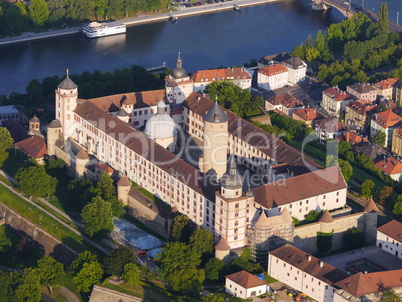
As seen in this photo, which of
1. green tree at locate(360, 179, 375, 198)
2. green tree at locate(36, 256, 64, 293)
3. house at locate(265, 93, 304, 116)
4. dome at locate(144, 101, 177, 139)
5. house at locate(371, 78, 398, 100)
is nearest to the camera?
green tree at locate(36, 256, 64, 293)

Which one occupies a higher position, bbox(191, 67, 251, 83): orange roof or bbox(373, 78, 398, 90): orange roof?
bbox(191, 67, 251, 83): orange roof

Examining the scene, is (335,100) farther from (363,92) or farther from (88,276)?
(88,276)

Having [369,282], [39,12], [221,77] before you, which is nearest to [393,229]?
[369,282]

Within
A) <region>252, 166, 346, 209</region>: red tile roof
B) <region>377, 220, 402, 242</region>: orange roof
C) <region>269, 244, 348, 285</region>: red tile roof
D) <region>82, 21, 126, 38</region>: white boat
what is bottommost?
<region>82, 21, 126, 38</region>: white boat

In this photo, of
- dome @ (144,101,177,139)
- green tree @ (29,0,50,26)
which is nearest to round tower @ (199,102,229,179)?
dome @ (144,101,177,139)

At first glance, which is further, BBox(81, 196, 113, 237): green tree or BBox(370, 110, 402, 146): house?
BBox(370, 110, 402, 146): house

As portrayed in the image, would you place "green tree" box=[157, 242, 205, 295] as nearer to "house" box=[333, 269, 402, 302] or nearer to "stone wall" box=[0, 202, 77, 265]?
"stone wall" box=[0, 202, 77, 265]

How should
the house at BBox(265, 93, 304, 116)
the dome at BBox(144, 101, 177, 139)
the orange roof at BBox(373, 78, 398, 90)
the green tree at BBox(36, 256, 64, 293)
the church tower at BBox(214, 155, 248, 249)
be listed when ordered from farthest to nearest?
the orange roof at BBox(373, 78, 398, 90) < the house at BBox(265, 93, 304, 116) < the dome at BBox(144, 101, 177, 139) < the green tree at BBox(36, 256, 64, 293) < the church tower at BBox(214, 155, 248, 249)

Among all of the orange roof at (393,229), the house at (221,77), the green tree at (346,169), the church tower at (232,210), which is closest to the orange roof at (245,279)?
the church tower at (232,210)
